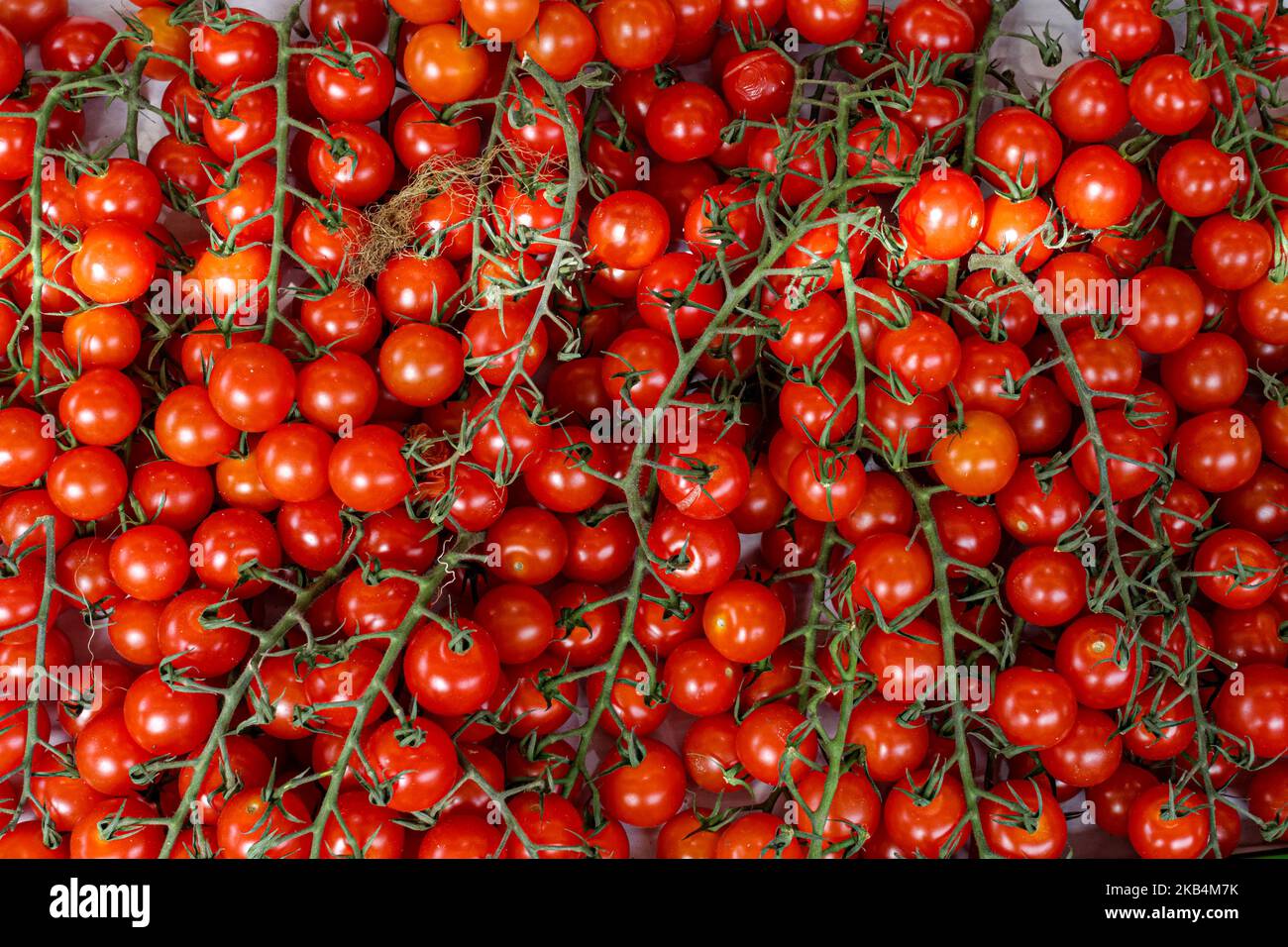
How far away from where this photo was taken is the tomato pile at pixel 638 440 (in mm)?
1155

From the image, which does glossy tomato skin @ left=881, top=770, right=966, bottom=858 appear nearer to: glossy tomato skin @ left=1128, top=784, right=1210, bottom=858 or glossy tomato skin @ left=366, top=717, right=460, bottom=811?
glossy tomato skin @ left=1128, top=784, right=1210, bottom=858

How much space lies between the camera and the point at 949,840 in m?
1.16

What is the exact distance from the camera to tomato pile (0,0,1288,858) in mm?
1155

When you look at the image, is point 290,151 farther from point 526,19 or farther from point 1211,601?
point 1211,601

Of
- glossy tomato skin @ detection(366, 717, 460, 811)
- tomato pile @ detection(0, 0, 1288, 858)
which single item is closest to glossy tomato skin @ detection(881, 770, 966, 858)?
tomato pile @ detection(0, 0, 1288, 858)

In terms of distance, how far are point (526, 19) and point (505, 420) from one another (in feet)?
1.53

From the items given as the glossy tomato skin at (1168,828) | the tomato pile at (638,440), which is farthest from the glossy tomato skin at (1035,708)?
the glossy tomato skin at (1168,828)

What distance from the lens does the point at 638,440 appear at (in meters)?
1.16

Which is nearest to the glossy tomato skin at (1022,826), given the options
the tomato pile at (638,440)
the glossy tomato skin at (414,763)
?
the tomato pile at (638,440)


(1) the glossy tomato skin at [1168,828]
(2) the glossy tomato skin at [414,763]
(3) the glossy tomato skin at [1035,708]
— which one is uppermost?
(3) the glossy tomato skin at [1035,708]

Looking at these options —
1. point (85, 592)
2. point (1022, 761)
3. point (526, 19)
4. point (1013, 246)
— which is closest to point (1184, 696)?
point (1022, 761)

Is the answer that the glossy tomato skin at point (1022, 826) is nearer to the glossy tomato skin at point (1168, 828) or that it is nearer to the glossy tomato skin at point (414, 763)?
the glossy tomato skin at point (1168, 828)

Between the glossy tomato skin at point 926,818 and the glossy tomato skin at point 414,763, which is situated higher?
the glossy tomato skin at point 414,763

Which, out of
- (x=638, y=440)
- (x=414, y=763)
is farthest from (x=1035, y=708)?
(x=414, y=763)
